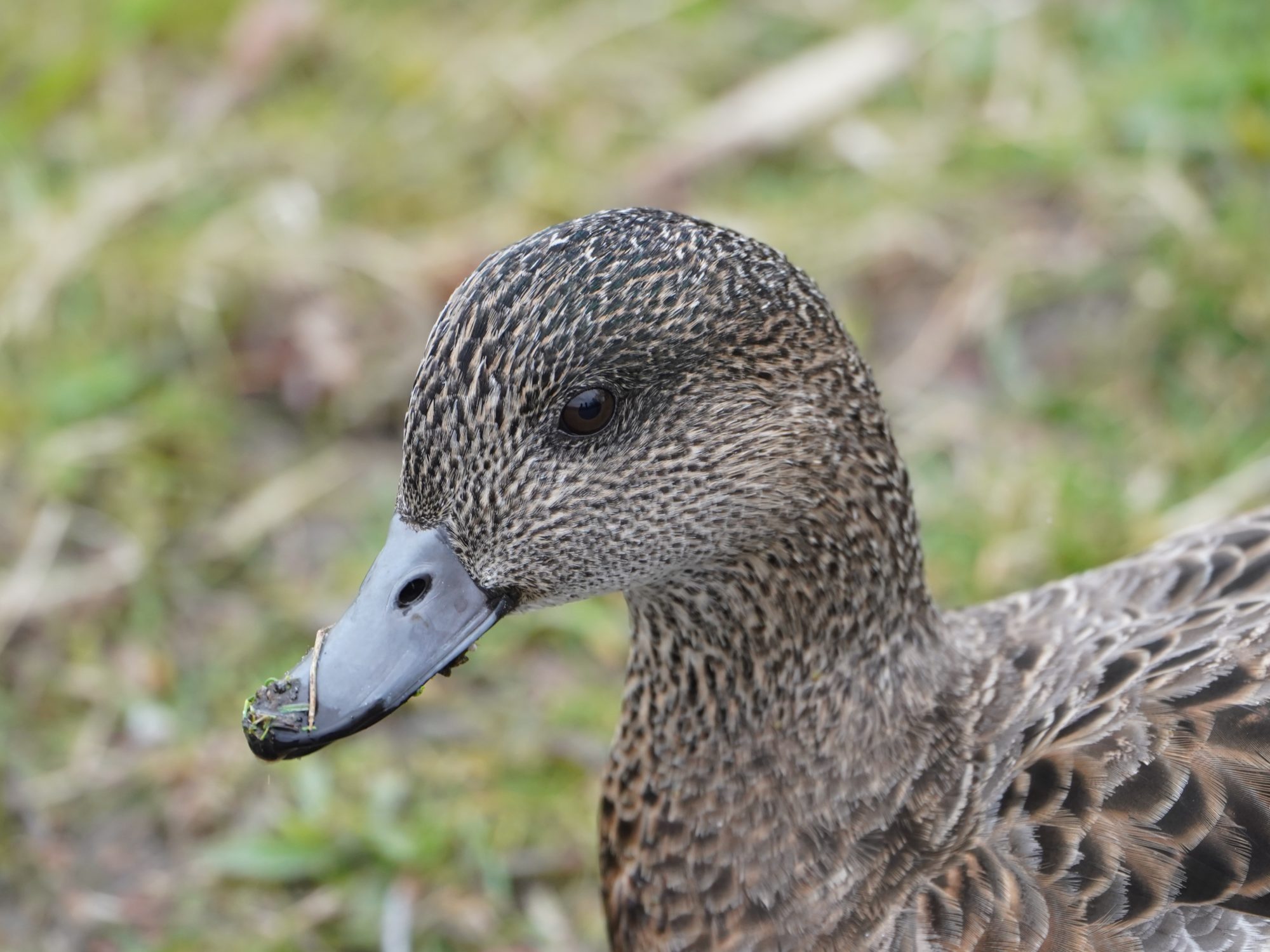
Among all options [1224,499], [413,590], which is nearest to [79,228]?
[413,590]

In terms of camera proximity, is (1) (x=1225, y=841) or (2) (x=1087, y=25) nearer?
(1) (x=1225, y=841)

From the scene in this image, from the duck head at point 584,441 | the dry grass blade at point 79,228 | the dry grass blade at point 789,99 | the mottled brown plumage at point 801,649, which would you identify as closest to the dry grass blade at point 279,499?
the dry grass blade at point 79,228

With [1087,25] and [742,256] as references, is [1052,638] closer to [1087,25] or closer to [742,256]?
[742,256]

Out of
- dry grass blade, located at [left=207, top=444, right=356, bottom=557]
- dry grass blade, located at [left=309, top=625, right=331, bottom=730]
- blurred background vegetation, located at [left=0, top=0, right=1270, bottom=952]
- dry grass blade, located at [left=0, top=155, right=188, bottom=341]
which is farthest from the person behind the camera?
dry grass blade, located at [left=0, top=155, right=188, bottom=341]

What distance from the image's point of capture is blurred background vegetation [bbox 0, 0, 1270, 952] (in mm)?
2625

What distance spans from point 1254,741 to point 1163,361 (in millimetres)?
1822

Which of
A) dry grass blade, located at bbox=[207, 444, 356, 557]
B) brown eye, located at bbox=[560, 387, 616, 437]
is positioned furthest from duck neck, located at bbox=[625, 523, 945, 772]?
dry grass blade, located at bbox=[207, 444, 356, 557]

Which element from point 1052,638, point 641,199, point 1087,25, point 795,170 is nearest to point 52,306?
point 641,199

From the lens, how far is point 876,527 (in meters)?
1.88

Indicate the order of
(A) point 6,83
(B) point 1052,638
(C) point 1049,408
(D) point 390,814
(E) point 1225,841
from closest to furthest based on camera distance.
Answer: (E) point 1225,841 → (B) point 1052,638 → (D) point 390,814 → (C) point 1049,408 → (A) point 6,83

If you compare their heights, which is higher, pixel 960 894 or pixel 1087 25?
pixel 1087 25

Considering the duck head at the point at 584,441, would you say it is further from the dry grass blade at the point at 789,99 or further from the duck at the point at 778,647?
the dry grass blade at the point at 789,99

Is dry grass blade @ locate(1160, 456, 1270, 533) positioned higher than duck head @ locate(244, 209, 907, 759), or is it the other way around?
duck head @ locate(244, 209, 907, 759)

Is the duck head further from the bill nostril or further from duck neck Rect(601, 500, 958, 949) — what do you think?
duck neck Rect(601, 500, 958, 949)
